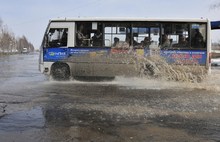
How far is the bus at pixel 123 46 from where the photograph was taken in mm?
10789

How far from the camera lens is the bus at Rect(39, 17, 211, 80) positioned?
10789 mm

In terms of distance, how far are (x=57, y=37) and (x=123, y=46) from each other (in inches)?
125

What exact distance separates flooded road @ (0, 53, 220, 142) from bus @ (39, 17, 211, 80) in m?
2.87

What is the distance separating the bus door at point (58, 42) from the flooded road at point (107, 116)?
3253mm

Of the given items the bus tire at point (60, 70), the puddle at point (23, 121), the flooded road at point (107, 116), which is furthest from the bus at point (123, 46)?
the puddle at point (23, 121)

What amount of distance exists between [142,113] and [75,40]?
6.58 meters

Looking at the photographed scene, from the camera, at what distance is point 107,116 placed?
17.2 ft

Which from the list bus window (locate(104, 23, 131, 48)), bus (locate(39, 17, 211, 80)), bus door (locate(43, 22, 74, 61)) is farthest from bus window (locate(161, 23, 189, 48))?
bus door (locate(43, 22, 74, 61))

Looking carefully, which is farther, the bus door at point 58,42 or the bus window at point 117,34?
the bus door at point 58,42

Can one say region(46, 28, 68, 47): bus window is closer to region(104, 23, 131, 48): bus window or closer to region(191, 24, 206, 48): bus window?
region(104, 23, 131, 48): bus window

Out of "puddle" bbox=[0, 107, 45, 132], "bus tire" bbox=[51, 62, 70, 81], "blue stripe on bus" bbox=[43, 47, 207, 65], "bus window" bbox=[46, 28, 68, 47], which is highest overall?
"bus window" bbox=[46, 28, 68, 47]

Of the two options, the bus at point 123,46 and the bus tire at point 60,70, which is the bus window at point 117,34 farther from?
the bus tire at point 60,70

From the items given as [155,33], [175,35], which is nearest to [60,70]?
[155,33]

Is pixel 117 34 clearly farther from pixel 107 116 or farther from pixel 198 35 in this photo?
pixel 107 116
